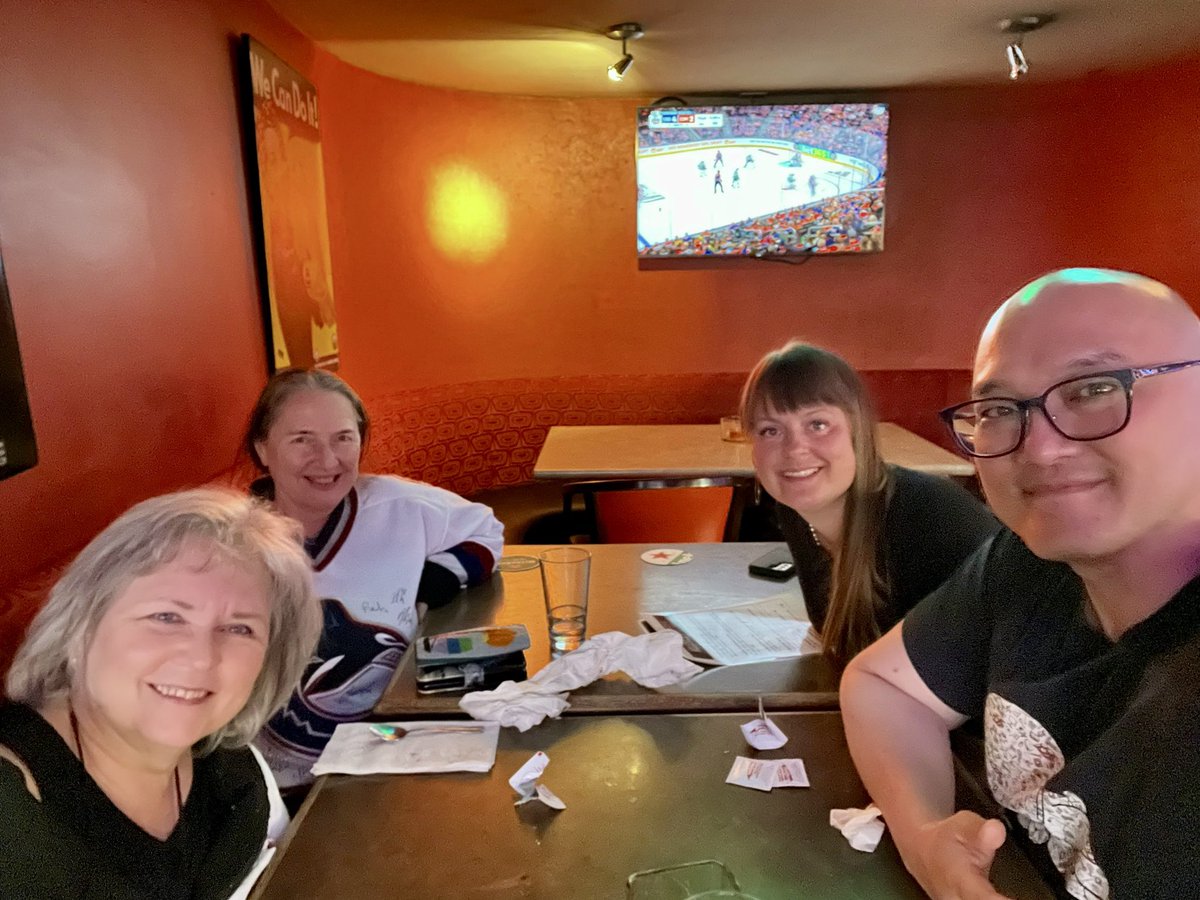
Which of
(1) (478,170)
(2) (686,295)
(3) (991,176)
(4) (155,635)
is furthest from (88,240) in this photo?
(3) (991,176)

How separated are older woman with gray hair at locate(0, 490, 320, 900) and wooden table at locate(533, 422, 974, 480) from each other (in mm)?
1859

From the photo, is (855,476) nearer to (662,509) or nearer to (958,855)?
(958,855)

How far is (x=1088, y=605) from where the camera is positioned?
35.6 inches

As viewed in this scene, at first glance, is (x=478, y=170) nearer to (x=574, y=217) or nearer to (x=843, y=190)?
(x=574, y=217)

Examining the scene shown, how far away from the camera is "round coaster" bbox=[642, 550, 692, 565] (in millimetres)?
1993

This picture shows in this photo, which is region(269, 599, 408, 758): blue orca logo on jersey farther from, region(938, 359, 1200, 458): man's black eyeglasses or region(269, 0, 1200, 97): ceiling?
region(269, 0, 1200, 97): ceiling

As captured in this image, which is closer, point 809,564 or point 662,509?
point 809,564

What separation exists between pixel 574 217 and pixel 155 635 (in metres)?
4.13

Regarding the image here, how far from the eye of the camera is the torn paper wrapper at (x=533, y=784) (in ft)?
3.45

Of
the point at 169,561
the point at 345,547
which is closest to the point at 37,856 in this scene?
the point at 169,561

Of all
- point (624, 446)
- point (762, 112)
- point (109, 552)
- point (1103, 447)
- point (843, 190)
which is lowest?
point (624, 446)

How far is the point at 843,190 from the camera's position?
466 cm

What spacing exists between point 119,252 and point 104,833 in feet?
4.90

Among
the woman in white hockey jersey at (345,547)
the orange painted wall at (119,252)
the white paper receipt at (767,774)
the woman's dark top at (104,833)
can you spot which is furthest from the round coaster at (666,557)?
the orange painted wall at (119,252)
